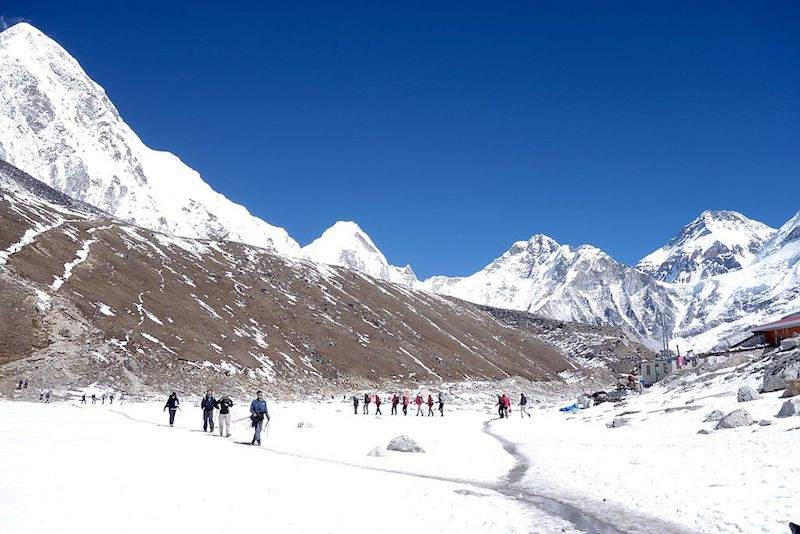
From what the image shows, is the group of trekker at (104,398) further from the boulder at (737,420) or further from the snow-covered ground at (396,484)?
the boulder at (737,420)

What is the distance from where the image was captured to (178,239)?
140 meters

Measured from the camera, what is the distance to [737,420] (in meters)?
24.4

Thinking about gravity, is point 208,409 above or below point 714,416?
below

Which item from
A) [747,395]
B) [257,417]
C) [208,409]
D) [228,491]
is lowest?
[228,491]

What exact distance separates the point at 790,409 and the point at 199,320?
276 ft

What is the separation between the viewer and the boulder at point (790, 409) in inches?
Result: 930

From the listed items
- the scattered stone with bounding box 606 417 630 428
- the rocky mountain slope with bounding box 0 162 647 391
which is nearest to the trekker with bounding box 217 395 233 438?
the scattered stone with bounding box 606 417 630 428

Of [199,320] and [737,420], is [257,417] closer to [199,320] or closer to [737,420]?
[737,420]

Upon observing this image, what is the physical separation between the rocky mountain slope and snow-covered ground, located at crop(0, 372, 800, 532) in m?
44.6

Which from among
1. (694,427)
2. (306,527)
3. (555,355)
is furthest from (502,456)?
(555,355)

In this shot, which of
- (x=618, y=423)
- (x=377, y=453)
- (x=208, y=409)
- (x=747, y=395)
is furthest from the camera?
(x=618, y=423)

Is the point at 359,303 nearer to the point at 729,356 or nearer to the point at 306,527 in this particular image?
the point at 729,356

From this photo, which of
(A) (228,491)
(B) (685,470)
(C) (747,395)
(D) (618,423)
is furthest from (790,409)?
(A) (228,491)

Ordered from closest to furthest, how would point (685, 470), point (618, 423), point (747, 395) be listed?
point (685, 470)
point (747, 395)
point (618, 423)
